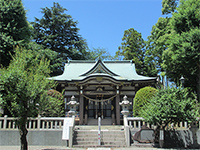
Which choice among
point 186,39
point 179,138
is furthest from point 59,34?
point 179,138

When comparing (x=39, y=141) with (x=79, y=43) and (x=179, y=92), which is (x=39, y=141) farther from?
(x=79, y=43)

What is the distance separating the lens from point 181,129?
36.1 ft

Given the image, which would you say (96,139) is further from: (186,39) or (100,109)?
(186,39)

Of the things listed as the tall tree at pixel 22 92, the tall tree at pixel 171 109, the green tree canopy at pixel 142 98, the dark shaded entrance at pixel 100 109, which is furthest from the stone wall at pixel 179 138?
the dark shaded entrance at pixel 100 109

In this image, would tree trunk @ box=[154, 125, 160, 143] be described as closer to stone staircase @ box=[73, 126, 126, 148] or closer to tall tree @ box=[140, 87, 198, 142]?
tall tree @ box=[140, 87, 198, 142]

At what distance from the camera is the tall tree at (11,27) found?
15500 mm

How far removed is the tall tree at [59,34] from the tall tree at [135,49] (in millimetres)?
7697

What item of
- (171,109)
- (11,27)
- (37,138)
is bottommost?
(37,138)

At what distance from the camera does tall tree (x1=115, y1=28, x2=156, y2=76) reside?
3187cm

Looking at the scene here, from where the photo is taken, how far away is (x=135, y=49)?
108ft

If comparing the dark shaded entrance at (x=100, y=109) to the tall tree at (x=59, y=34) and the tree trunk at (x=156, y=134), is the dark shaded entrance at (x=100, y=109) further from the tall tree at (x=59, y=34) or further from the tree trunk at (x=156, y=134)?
the tall tree at (x=59, y=34)

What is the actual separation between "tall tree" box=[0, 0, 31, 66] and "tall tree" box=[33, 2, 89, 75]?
12.2 meters

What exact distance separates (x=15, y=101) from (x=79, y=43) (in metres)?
23.9

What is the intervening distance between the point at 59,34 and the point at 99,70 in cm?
1571
